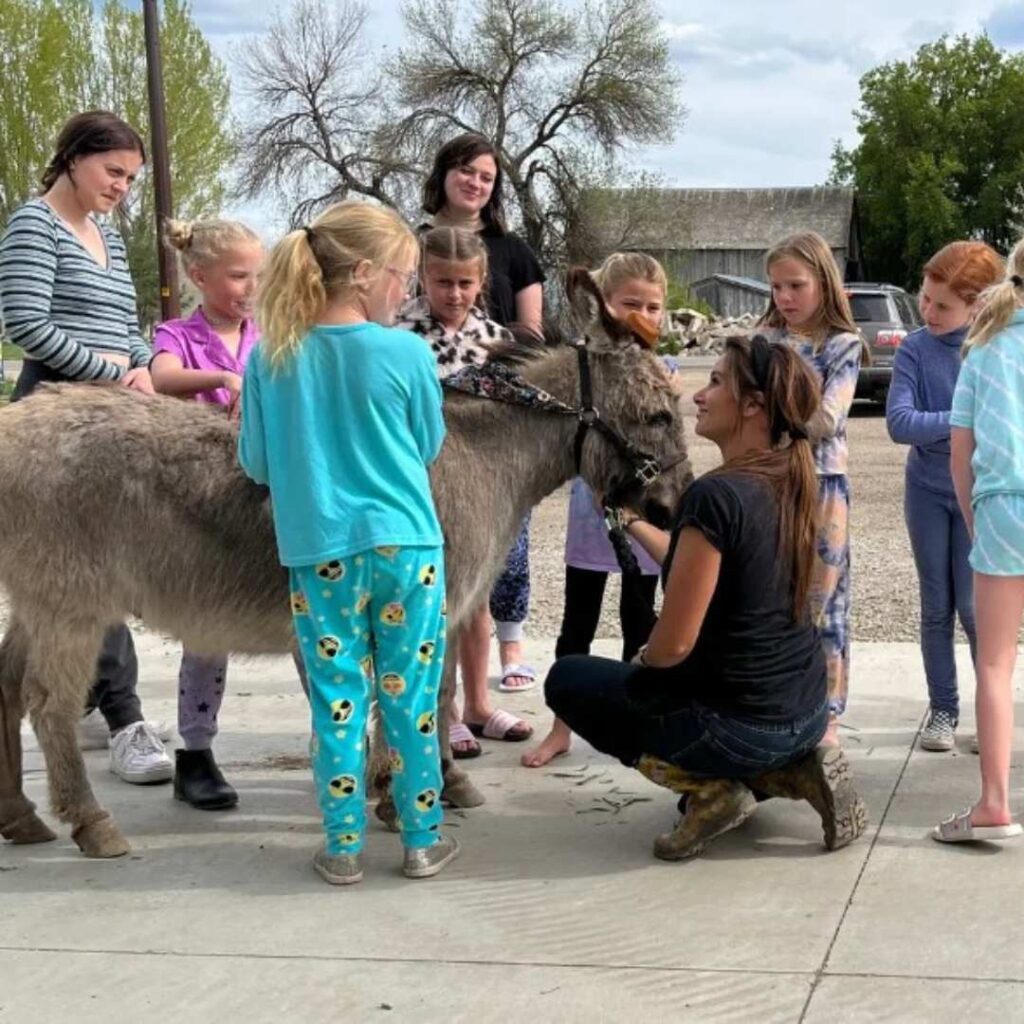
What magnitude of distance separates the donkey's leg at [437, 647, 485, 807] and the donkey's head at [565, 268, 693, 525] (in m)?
0.82

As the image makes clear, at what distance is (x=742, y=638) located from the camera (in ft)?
13.1

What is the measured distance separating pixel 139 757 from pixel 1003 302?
3.67 meters

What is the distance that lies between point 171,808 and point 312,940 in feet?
4.79

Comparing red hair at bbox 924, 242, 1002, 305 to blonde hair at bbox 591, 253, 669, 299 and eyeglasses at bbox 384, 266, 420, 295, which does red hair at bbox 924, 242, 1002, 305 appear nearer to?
blonde hair at bbox 591, 253, 669, 299

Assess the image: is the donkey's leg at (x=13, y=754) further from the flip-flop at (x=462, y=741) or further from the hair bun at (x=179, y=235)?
the flip-flop at (x=462, y=741)

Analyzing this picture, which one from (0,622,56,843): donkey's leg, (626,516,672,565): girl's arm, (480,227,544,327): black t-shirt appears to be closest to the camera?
(626,516,672,565): girl's arm

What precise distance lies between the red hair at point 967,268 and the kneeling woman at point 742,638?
1.29m

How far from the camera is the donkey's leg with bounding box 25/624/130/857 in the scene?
14.0 feet

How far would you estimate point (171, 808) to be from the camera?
16.0ft

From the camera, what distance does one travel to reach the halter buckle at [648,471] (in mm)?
4426

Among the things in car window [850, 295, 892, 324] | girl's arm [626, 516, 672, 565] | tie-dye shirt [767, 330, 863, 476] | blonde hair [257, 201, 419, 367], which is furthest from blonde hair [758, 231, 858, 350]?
car window [850, 295, 892, 324]

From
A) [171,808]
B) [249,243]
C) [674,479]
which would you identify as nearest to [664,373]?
[674,479]

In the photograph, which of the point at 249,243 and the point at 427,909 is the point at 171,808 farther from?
the point at 249,243

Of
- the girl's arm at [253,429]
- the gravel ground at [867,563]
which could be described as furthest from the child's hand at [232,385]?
the gravel ground at [867,563]
